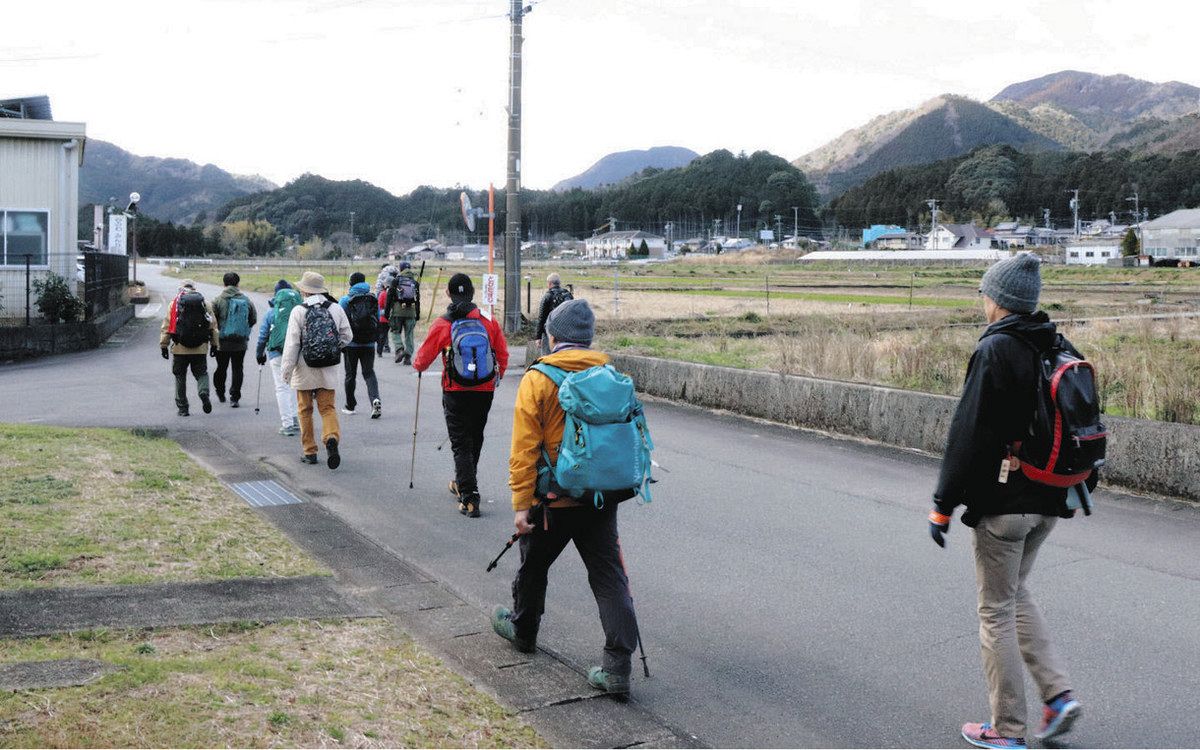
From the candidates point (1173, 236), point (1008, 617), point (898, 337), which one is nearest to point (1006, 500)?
point (1008, 617)

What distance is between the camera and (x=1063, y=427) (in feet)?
13.6

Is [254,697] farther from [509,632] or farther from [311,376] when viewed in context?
[311,376]

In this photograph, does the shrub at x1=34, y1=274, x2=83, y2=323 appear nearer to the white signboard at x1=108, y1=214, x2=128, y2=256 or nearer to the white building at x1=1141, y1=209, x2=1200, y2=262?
the white signboard at x1=108, y1=214, x2=128, y2=256

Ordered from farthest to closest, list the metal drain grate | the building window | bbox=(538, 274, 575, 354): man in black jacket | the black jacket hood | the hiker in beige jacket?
the building window → bbox=(538, 274, 575, 354): man in black jacket → the hiker in beige jacket → the metal drain grate → the black jacket hood

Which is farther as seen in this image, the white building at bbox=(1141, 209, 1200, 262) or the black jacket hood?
the white building at bbox=(1141, 209, 1200, 262)

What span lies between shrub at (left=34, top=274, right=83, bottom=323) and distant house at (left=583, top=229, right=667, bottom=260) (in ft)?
420

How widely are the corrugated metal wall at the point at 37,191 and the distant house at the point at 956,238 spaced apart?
445 ft

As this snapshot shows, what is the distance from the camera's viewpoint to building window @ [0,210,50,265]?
2511 centimetres

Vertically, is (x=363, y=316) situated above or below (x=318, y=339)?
above

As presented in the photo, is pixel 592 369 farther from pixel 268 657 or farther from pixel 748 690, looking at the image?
pixel 268 657

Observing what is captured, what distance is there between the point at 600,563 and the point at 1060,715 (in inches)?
80.8

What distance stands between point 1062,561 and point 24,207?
24.9 metres

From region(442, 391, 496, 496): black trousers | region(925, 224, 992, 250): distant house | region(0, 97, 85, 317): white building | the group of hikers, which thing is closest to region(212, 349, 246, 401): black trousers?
region(442, 391, 496, 496): black trousers

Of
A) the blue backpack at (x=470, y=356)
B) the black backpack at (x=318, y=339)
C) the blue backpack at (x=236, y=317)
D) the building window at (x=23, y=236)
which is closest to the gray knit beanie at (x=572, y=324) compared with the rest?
the blue backpack at (x=470, y=356)
